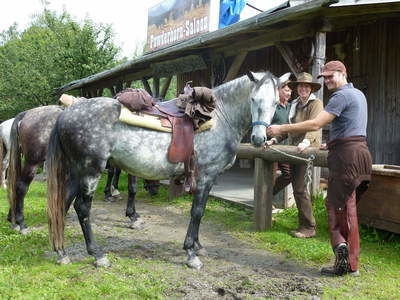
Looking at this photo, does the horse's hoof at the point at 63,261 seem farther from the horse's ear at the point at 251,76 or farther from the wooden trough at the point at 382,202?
the wooden trough at the point at 382,202

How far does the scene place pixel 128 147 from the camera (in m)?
3.85

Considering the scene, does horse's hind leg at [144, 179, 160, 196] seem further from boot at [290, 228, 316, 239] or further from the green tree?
the green tree

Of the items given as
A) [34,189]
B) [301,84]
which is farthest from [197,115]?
[34,189]

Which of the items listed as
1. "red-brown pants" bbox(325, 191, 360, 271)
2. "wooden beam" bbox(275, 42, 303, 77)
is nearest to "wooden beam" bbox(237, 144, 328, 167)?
"red-brown pants" bbox(325, 191, 360, 271)

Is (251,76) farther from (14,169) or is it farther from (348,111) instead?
(14,169)

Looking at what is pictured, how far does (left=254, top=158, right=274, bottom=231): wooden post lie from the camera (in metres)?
5.25

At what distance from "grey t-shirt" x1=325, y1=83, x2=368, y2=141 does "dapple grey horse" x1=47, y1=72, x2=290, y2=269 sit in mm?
623

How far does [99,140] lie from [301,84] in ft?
8.69

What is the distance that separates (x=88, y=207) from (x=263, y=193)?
2.49m

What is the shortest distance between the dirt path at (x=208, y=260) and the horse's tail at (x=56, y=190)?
0.46m

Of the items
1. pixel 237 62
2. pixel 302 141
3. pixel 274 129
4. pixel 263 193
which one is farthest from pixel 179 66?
pixel 274 129

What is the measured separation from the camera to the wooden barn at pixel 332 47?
229 inches

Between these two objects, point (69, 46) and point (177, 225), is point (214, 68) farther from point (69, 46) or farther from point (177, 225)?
point (69, 46)

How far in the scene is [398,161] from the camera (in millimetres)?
7305
